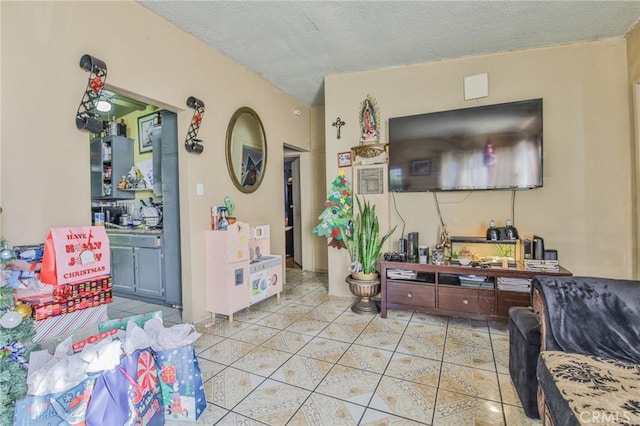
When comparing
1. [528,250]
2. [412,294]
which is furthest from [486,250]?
[412,294]

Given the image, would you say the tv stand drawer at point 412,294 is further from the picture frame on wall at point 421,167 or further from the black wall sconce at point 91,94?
the black wall sconce at point 91,94

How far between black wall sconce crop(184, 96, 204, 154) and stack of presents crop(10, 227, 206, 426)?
1.13 m

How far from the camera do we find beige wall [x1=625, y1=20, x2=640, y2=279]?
255 centimetres

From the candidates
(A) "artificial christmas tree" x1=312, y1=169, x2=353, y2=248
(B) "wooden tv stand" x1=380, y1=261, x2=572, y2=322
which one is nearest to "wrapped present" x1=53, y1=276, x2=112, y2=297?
(A) "artificial christmas tree" x1=312, y1=169, x2=353, y2=248

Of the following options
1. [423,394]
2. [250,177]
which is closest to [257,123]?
[250,177]

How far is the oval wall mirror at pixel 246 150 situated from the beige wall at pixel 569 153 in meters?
1.95

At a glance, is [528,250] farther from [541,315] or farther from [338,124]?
[338,124]

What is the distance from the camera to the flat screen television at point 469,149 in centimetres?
272

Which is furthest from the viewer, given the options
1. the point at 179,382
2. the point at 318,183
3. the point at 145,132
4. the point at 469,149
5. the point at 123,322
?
→ the point at 318,183

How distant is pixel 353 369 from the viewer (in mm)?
1959

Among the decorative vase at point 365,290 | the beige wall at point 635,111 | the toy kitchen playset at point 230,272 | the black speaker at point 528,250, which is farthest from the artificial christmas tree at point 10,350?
the beige wall at point 635,111

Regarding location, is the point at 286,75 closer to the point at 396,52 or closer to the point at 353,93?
the point at 353,93

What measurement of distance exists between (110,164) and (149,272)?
1.76 m

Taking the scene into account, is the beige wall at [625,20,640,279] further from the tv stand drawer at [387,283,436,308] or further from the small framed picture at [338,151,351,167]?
the small framed picture at [338,151,351,167]
